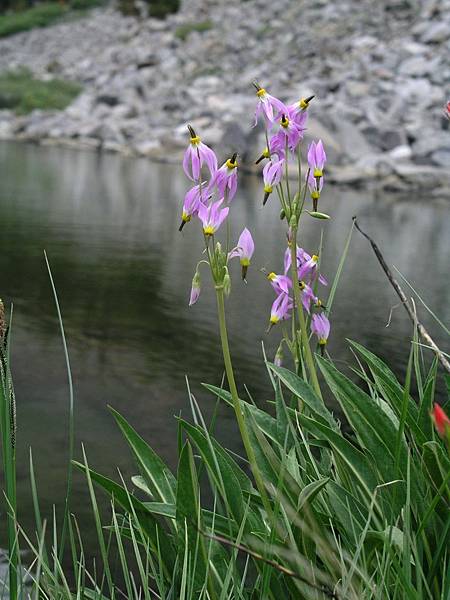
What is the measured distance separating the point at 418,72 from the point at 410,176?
22.4 feet

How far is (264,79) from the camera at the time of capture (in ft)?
72.9

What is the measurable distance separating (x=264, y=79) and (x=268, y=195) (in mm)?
21745

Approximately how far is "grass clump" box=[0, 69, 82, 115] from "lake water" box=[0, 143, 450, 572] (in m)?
12.7

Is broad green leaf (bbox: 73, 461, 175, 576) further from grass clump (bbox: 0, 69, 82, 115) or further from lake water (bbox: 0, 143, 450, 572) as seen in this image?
grass clump (bbox: 0, 69, 82, 115)

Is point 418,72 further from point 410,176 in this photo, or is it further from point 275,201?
point 275,201

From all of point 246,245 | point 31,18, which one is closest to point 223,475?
point 246,245

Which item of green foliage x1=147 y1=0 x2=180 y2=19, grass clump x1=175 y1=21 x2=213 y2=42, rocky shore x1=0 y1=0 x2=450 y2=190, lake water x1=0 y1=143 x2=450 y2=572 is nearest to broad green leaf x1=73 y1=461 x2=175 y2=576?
lake water x1=0 y1=143 x2=450 y2=572

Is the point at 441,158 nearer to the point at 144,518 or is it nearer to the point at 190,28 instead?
the point at 144,518

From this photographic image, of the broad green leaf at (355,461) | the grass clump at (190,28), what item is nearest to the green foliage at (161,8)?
the grass clump at (190,28)

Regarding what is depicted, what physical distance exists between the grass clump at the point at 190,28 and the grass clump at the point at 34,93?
155 inches

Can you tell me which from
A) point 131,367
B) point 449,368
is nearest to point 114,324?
point 131,367

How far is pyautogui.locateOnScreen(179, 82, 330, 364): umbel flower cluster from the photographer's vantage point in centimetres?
118

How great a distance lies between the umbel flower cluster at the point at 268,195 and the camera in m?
1.18

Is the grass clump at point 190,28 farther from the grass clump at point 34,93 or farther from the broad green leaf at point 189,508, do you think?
Result: the broad green leaf at point 189,508
